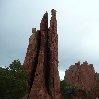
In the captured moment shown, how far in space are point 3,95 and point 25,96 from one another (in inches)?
400

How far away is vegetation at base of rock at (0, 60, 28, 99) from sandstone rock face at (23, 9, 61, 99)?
21.0 feet

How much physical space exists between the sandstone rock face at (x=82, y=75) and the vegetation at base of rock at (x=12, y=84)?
66.0 metres

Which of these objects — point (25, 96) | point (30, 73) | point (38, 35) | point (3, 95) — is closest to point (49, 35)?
point (38, 35)

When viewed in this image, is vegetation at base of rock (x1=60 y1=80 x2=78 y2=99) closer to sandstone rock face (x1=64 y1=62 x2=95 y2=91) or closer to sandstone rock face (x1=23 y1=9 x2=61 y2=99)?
sandstone rock face (x1=23 y1=9 x2=61 y2=99)

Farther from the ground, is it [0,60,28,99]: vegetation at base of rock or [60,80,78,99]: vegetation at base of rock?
[60,80,78,99]: vegetation at base of rock

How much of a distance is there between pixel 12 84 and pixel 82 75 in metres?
73.5

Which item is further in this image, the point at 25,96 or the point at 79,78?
the point at 79,78

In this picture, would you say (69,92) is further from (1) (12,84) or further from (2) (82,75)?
(1) (12,84)

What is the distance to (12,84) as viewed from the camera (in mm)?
68812

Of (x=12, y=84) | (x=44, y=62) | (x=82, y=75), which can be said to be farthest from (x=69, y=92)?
(x=12, y=84)

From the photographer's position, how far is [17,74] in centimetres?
7231

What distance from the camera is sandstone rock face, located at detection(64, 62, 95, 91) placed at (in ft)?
451

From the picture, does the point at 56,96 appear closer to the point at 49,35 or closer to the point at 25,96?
the point at 25,96

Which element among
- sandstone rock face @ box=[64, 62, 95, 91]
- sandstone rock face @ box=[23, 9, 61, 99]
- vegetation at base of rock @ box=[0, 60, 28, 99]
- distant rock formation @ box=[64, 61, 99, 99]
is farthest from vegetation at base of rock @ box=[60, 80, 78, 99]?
vegetation at base of rock @ box=[0, 60, 28, 99]
